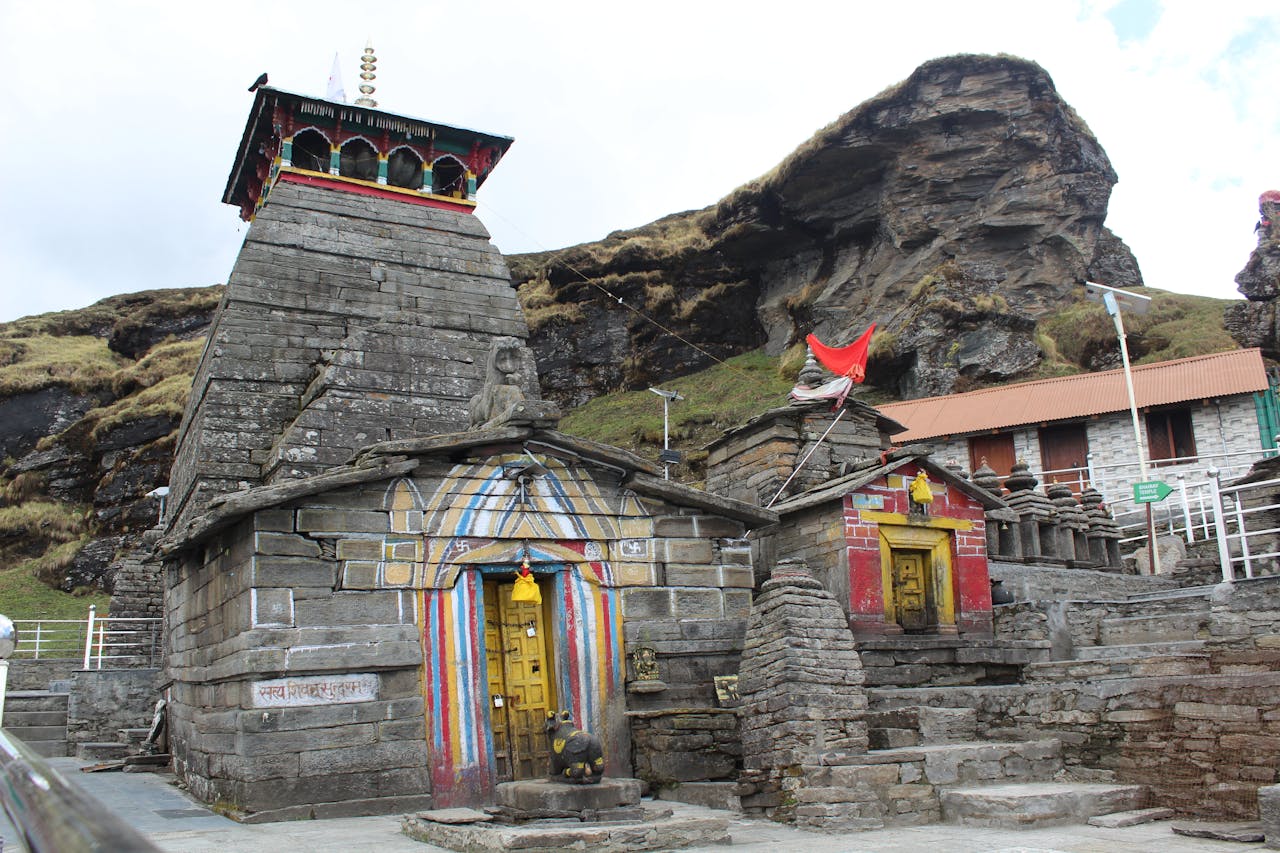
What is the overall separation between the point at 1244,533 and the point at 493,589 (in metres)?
8.57

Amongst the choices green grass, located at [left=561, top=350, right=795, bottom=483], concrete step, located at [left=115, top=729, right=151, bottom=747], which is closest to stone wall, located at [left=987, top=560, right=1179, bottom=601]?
concrete step, located at [left=115, top=729, right=151, bottom=747]

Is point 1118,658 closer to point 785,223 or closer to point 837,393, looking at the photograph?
point 837,393

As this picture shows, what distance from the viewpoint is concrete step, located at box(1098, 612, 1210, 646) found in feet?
39.4

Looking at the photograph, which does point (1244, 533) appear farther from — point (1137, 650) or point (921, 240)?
point (921, 240)

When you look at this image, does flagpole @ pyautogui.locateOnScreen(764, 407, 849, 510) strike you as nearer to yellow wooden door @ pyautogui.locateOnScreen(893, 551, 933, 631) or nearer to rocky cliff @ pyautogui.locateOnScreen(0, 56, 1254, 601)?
yellow wooden door @ pyautogui.locateOnScreen(893, 551, 933, 631)

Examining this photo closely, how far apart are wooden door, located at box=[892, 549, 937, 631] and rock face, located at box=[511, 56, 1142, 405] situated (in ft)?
77.3

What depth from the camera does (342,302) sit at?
16672mm

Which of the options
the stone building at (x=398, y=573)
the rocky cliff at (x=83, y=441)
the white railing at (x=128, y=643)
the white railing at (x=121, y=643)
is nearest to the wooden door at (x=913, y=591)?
the stone building at (x=398, y=573)

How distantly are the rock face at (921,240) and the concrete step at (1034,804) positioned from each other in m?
29.5

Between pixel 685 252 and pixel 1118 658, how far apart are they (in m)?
39.3

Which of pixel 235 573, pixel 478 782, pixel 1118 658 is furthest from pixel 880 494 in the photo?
pixel 235 573

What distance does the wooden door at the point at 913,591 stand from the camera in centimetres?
1516

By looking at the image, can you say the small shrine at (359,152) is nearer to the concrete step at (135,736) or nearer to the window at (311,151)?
the window at (311,151)

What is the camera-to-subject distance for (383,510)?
37.2ft
